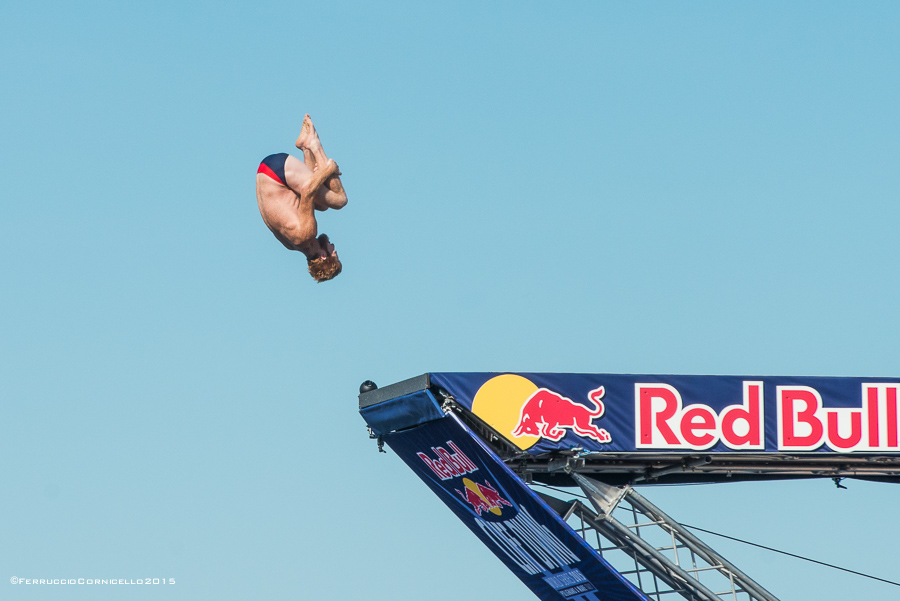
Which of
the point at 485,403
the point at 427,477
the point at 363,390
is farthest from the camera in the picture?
the point at 427,477

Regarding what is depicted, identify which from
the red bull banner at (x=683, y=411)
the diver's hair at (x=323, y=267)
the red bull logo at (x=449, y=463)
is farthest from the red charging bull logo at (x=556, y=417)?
the diver's hair at (x=323, y=267)

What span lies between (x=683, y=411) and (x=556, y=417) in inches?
75.5

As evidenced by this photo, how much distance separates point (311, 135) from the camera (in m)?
18.1

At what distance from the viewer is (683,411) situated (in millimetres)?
19438

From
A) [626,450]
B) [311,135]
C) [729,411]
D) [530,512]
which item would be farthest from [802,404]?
[311,135]

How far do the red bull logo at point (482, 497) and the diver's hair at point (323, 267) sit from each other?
4428mm

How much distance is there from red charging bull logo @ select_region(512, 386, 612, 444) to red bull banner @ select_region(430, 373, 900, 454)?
1 centimetres

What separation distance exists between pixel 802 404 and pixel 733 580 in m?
2.94

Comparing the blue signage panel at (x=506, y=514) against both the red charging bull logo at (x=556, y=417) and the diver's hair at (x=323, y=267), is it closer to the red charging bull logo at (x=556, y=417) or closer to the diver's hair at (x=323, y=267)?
the red charging bull logo at (x=556, y=417)

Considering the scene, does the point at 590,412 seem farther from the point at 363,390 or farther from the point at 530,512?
the point at 363,390

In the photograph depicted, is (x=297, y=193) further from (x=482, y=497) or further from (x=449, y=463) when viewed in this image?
(x=482, y=497)

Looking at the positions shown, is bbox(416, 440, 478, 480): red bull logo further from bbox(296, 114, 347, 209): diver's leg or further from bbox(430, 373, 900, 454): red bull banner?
bbox(296, 114, 347, 209): diver's leg

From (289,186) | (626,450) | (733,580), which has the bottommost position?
(733,580)

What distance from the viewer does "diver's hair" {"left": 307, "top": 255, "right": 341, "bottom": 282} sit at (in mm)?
18094
